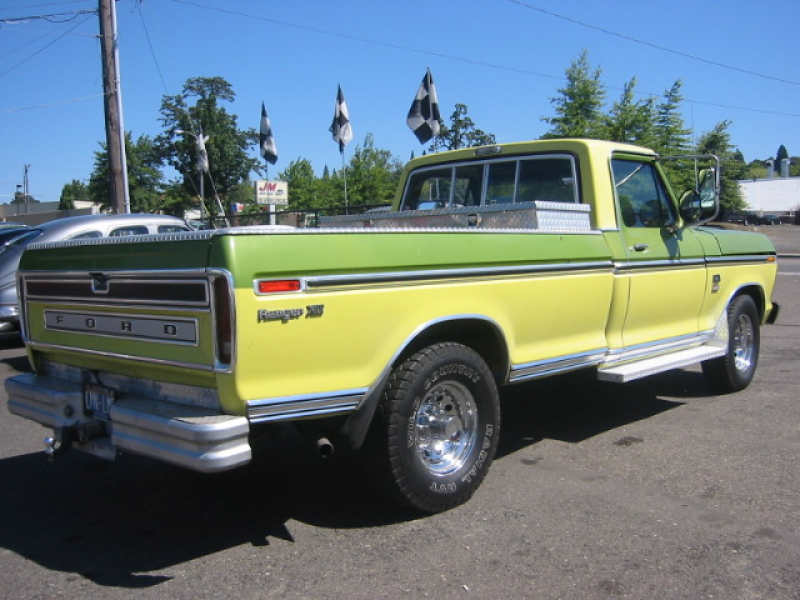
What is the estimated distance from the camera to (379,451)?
3648 millimetres

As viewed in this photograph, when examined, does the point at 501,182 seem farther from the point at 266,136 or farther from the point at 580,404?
the point at 266,136

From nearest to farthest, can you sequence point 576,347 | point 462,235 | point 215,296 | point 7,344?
1. point 215,296
2. point 462,235
3. point 576,347
4. point 7,344

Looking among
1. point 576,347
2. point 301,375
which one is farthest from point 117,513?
point 576,347

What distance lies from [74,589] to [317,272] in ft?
5.62

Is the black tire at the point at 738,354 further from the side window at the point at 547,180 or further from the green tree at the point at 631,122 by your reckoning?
the green tree at the point at 631,122

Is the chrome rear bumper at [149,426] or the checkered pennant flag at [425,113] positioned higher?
the checkered pennant flag at [425,113]

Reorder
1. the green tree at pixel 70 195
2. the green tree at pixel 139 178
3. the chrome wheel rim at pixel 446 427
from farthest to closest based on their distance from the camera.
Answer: the green tree at pixel 70 195 → the green tree at pixel 139 178 → the chrome wheel rim at pixel 446 427

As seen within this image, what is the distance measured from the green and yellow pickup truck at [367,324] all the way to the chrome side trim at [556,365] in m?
0.01

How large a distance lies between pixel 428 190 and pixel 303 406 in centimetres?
348

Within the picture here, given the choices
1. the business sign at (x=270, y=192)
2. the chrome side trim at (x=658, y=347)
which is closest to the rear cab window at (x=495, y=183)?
the chrome side trim at (x=658, y=347)

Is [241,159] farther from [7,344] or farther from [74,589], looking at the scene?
[74,589]

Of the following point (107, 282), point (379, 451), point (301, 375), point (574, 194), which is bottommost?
point (379, 451)

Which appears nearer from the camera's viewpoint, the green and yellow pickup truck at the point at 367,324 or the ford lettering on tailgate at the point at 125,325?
the green and yellow pickup truck at the point at 367,324

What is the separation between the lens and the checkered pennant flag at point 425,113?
16125 millimetres
